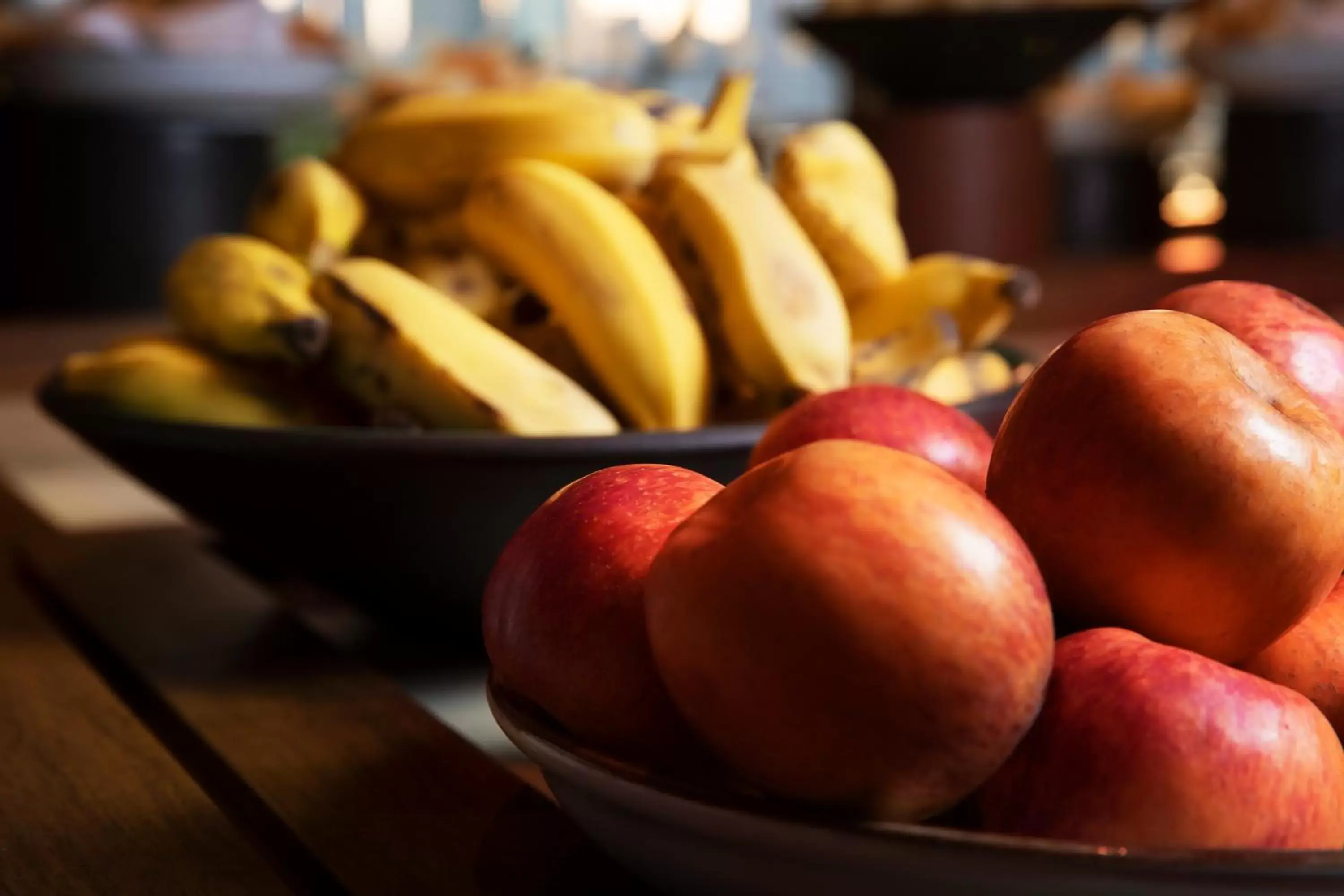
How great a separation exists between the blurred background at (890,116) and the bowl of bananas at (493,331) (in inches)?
34.0

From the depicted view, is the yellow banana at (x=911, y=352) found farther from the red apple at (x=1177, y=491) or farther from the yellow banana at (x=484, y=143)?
the red apple at (x=1177, y=491)

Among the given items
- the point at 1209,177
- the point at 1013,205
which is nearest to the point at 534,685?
the point at 1013,205

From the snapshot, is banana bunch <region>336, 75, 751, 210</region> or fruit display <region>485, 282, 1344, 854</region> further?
banana bunch <region>336, 75, 751, 210</region>

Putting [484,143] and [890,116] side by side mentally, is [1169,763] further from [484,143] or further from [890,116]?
[890,116]

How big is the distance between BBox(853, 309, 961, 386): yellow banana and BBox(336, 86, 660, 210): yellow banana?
0.12 meters

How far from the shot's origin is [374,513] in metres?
0.49

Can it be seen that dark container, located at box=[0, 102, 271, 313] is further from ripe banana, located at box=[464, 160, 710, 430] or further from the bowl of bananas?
ripe banana, located at box=[464, 160, 710, 430]

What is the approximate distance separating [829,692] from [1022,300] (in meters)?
0.43

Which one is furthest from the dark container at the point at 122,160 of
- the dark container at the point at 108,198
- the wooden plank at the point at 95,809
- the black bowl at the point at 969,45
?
the wooden plank at the point at 95,809

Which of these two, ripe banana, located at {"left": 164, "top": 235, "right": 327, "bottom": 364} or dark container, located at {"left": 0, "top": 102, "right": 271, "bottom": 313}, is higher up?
ripe banana, located at {"left": 164, "top": 235, "right": 327, "bottom": 364}

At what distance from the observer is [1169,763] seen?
0.25 metres

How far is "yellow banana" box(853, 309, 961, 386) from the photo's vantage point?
62 centimetres

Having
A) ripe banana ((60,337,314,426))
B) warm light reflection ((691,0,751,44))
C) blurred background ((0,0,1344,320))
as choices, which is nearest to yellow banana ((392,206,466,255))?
ripe banana ((60,337,314,426))

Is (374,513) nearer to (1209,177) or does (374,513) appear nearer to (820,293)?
(820,293)
